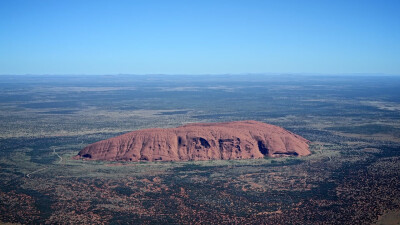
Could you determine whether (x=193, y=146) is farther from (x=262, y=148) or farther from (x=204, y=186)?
(x=204, y=186)

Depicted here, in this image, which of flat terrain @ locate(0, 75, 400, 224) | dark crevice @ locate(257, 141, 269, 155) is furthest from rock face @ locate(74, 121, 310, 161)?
flat terrain @ locate(0, 75, 400, 224)

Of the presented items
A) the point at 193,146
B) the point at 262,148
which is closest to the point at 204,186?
the point at 193,146

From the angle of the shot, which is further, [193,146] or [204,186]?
[193,146]

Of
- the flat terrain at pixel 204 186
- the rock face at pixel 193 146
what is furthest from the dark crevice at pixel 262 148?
the flat terrain at pixel 204 186

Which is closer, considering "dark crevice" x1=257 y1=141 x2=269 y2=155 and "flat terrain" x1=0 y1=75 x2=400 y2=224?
"flat terrain" x1=0 y1=75 x2=400 y2=224

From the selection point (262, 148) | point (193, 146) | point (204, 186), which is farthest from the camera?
point (262, 148)

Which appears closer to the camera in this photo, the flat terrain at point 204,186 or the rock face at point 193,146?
the flat terrain at point 204,186

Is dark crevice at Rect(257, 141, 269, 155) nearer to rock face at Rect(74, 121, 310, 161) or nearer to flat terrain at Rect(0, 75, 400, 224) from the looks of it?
rock face at Rect(74, 121, 310, 161)

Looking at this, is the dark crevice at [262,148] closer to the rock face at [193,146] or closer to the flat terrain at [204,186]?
the rock face at [193,146]

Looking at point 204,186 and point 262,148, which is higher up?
point 262,148
